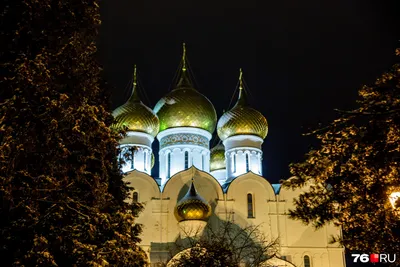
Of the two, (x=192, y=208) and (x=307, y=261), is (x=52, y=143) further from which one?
(x=307, y=261)

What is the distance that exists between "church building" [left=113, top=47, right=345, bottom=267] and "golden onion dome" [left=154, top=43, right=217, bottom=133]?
5 centimetres

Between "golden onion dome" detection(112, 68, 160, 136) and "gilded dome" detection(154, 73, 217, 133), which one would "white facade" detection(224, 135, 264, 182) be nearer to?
"gilded dome" detection(154, 73, 217, 133)

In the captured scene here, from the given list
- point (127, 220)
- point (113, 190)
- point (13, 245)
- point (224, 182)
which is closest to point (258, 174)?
point (224, 182)

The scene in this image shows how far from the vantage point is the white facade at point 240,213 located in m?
26.1

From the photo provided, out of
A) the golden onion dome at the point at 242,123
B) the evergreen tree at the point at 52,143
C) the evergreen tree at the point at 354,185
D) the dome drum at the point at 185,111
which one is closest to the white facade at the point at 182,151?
the dome drum at the point at 185,111

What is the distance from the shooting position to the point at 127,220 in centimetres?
1102

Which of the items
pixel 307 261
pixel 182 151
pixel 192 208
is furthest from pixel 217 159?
pixel 307 261

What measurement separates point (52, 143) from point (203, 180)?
59.2ft

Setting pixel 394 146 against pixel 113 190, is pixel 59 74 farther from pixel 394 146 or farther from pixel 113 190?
pixel 394 146

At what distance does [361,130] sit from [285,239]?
61.5 feet

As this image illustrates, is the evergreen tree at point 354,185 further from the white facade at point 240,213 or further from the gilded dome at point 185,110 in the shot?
the gilded dome at point 185,110

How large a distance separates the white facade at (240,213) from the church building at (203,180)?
0.05 metres

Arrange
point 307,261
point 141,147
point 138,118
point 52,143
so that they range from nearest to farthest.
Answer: point 52,143 → point 307,261 → point 141,147 → point 138,118

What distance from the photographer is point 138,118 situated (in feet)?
96.9
